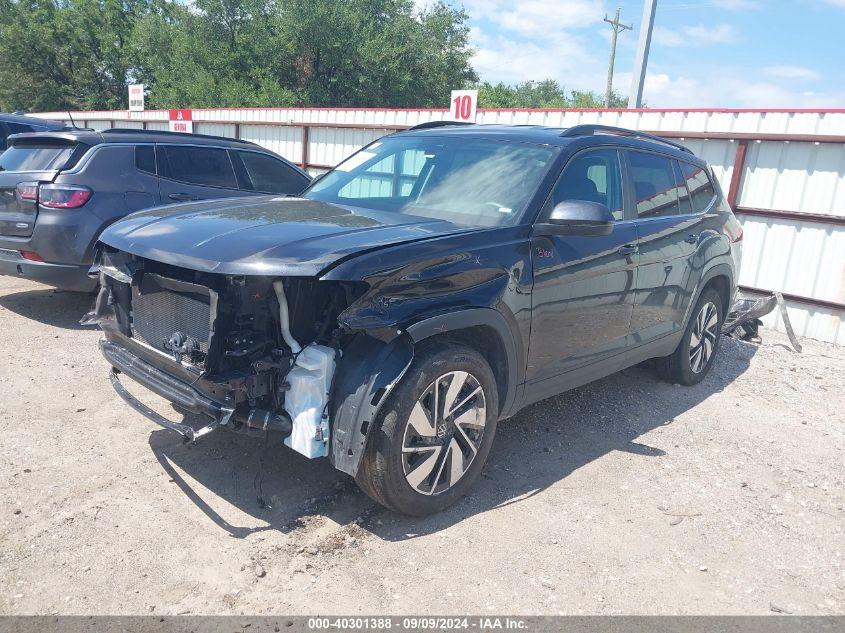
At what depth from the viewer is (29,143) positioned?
6.46 meters

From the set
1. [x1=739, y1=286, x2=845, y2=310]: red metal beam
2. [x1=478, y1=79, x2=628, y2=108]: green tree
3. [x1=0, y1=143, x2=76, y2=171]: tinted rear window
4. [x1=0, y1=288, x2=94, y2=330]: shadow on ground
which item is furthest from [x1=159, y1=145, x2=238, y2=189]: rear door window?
[x1=478, y1=79, x2=628, y2=108]: green tree

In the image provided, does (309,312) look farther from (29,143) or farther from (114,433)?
(29,143)

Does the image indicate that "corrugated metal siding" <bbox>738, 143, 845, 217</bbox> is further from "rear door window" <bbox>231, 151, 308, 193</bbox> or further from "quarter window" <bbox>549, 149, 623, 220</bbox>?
"rear door window" <bbox>231, 151, 308, 193</bbox>

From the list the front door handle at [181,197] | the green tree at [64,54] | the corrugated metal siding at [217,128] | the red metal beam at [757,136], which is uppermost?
the green tree at [64,54]

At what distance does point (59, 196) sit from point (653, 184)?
5091mm

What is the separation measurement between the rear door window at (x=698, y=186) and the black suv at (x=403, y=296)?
80 cm

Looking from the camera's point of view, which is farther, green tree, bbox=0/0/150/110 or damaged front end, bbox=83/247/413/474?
green tree, bbox=0/0/150/110

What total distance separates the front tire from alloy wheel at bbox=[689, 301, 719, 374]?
114 inches

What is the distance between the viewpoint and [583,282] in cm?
402

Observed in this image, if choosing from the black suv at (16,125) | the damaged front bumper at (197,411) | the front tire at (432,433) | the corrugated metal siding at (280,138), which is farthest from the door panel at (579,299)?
the corrugated metal siding at (280,138)

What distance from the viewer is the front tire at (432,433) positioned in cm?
307

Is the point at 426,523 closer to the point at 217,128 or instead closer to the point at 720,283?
the point at 720,283

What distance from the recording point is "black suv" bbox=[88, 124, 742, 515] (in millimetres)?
2969

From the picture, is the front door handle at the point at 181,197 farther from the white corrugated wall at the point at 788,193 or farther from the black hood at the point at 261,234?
A: the white corrugated wall at the point at 788,193
